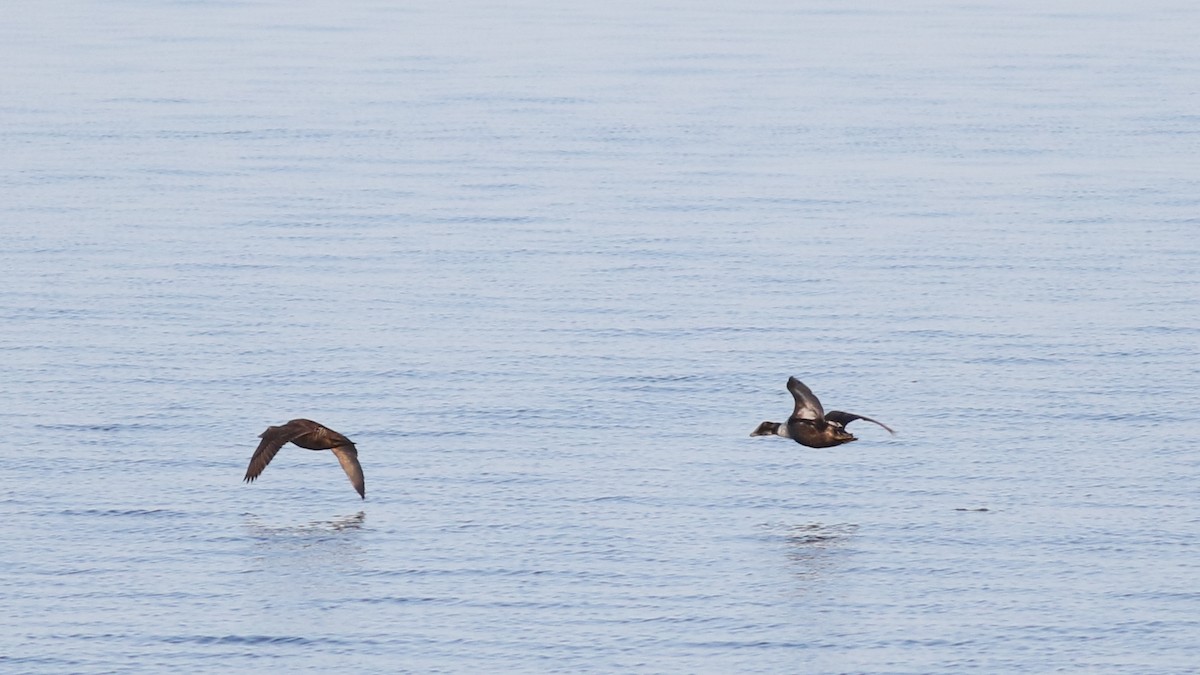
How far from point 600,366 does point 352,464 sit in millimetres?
8779

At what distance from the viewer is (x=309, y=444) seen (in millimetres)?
30297

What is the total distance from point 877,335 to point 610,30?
170ft

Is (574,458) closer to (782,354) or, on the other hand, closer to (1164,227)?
(782,354)

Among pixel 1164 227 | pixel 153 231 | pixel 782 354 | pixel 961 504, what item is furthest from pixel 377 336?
pixel 1164 227

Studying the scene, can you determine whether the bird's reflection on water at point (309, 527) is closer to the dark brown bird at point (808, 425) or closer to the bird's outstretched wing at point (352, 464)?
the bird's outstretched wing at point (352, 464)

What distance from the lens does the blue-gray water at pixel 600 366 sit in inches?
1039

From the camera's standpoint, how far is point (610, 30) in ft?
298

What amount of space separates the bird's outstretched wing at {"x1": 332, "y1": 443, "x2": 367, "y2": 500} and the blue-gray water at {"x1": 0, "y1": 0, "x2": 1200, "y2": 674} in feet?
1.58

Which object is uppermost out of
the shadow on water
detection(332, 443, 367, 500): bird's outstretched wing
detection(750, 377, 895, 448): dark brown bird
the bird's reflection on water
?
detection(750, 377, 895, 448): dark brown bird

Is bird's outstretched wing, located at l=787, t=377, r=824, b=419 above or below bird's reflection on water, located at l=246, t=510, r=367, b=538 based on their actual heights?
above

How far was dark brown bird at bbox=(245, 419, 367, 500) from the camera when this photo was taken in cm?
2975

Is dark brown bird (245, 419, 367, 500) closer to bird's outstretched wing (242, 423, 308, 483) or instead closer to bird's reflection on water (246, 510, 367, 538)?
bird's outstretched wing (242, 423, 308, 483)

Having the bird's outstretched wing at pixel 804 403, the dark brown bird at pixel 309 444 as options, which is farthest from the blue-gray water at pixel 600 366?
the bird's outstretched wing at pixel 804 403

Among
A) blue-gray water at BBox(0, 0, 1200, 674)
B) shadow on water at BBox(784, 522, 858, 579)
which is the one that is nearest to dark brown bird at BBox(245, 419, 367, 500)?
blue-gray water at BBox(0, 0, 1200, 674)
